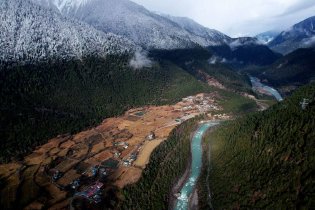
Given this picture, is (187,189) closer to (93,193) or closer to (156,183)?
(156,183)

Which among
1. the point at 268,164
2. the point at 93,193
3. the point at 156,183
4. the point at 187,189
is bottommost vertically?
the point at 93,193

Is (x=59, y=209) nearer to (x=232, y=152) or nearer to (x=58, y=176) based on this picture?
(x=58, y=176)

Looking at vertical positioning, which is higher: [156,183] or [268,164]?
[268,164]

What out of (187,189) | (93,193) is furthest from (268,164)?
(93,193)

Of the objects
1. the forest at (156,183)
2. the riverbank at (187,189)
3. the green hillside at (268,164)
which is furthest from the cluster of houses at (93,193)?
the green hillside at (268,164)

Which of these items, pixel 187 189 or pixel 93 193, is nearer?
pixel 93 193

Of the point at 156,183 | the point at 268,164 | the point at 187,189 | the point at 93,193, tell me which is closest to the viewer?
the point at 268,164

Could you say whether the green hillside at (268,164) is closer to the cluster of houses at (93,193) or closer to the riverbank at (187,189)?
the riverbank at (187,189)

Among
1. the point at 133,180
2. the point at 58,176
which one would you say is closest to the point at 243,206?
the point at 133,180
